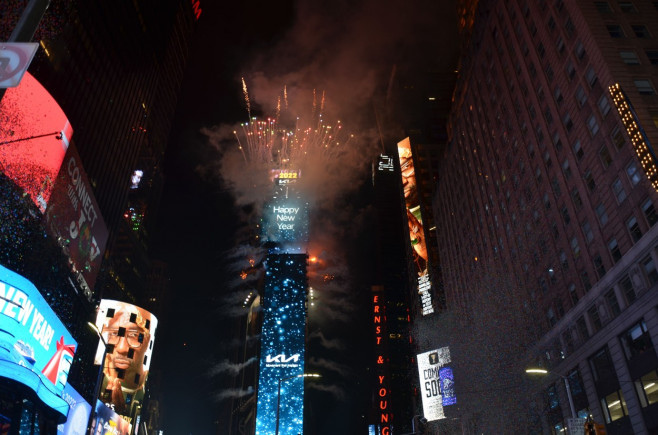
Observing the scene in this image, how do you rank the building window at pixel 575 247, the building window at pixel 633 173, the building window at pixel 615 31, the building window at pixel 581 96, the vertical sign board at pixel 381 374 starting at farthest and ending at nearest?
the vertical sign board at pixel 381 374
the building window at pixel 575 247
the building window at pixel 581 96
the building window at pixel 615 31
the building window at pixel 633 173

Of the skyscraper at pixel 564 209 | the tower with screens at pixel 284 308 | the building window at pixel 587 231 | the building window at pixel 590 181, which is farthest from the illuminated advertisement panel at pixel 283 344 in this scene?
the building window at pixel 590 181

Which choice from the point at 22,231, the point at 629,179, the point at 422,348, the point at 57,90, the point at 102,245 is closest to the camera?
the point at 22,231

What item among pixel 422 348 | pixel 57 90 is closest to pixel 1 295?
Result: pixel 57 90

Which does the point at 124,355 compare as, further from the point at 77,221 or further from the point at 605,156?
the point at 605,156

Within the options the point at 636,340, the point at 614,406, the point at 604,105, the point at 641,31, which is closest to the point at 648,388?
the point at 636,340

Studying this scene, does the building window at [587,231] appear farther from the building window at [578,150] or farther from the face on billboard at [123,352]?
the face on billboard at [123,352]

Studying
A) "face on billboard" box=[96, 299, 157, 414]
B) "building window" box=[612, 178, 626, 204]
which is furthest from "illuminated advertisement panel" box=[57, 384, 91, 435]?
"building window" box=[612, 178, 626, 204]

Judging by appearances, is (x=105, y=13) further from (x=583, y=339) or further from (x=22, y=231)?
(x=583, y=339)
